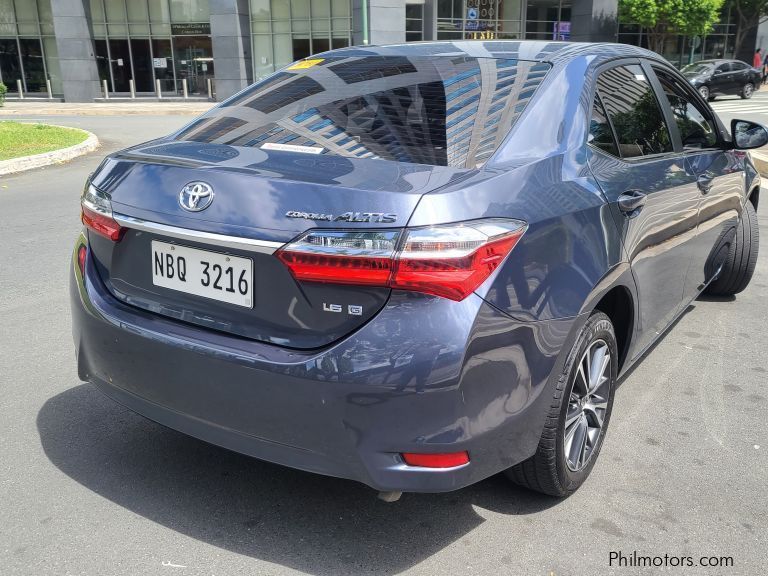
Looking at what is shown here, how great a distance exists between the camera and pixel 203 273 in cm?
242

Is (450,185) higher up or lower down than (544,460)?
higher up

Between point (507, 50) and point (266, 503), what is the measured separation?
6.91 ft

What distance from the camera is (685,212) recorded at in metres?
3.68

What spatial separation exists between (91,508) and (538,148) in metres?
2.10

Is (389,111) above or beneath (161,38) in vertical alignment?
beneath

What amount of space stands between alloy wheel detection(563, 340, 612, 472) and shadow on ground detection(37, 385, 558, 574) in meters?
0.22

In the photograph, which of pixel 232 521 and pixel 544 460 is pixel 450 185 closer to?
pixel 544 460

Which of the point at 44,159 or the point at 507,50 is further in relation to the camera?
the point at 44,159

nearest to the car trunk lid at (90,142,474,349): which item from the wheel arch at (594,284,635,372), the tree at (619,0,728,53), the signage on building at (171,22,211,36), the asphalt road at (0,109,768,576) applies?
the asphalt road at (0,109,768,576)

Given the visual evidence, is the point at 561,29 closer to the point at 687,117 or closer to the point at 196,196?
the point at 687,117

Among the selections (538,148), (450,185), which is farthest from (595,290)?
(450,185)

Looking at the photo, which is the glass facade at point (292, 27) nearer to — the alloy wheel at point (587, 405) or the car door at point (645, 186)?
the car door at point (645, 186)

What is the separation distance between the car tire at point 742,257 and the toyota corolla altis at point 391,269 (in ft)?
7.34

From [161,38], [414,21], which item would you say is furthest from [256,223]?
[414,21]
